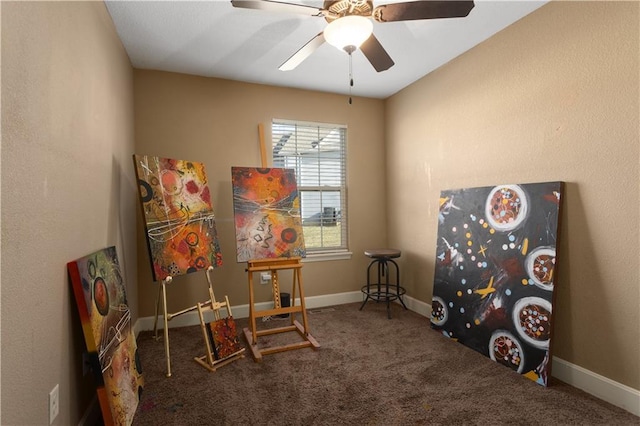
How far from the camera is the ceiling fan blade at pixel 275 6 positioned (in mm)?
1737

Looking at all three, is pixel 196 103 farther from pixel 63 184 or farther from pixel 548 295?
pixel 548 295

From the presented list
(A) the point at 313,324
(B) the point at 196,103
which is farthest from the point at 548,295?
(B) the point at 196,103

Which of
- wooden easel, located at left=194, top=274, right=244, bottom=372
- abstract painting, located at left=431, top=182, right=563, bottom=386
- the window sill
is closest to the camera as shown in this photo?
abstract painting, located at left=431, top=182, right=563, bottom=386

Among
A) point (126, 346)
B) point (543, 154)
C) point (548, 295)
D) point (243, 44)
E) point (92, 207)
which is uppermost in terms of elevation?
point (243, 44)

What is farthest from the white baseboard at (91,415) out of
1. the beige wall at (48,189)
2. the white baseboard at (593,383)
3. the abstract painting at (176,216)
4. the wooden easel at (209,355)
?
the white baseboard at (593,383)

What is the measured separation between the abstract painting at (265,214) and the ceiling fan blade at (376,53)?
4.64 feet

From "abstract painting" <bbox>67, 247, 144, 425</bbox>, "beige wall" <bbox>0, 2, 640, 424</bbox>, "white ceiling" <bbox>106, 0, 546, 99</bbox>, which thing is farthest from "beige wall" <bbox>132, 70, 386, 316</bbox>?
"abstract painting" <bbox>67, 247, 144, 425</bbox>

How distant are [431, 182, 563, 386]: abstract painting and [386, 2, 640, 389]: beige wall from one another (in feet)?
0.45

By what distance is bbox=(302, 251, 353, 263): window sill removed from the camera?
3.97 meters

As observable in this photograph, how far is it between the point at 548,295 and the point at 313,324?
2.10 meters

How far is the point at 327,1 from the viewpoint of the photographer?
71.1 inches

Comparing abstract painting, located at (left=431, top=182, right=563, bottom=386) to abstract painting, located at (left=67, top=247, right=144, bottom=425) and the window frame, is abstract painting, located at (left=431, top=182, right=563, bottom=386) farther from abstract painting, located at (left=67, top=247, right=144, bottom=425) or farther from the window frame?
abstract painting, located at (left=67, top=247, right=144, bottom=425)

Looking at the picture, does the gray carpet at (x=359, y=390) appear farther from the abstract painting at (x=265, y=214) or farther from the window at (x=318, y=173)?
the window at (x=318, y=173)

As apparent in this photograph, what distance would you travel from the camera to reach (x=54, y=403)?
1426 mm
